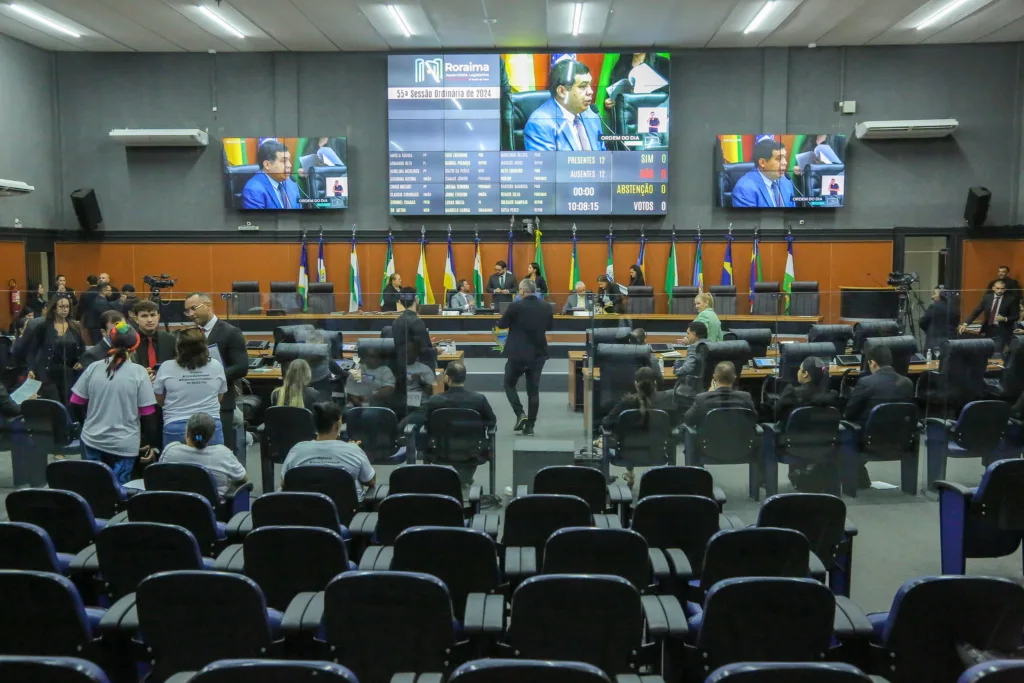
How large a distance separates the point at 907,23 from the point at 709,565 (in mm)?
11824

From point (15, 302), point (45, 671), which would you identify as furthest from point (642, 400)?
point (15, 302)

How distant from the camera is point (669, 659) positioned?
285 cm

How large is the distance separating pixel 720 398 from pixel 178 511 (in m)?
3.86

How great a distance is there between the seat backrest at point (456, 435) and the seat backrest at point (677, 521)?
247 centimetres

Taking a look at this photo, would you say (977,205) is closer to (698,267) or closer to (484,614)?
(698,267)

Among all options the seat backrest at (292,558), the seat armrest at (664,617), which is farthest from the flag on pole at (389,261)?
the seat armrest at (664,617)

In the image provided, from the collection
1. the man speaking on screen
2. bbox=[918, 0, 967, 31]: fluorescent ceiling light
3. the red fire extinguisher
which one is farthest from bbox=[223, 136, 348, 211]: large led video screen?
bbox=[918, 0, 967, 31]: fluorescent ceiling light

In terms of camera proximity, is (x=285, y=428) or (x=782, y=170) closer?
(x=285, y=428)

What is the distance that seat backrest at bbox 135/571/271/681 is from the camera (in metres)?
2.51

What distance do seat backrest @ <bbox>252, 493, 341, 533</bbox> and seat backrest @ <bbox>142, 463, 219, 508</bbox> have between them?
2.43 ft

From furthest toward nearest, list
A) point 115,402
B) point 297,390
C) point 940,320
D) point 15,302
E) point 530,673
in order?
point 15,302
point 940,320
point 297,390
point 115,402
point 530,673

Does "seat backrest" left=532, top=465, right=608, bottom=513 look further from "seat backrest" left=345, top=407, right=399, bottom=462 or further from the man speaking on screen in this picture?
the man speaking on screen

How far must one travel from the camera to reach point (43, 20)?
468 inches

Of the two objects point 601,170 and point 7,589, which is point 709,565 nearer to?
point 7,589
